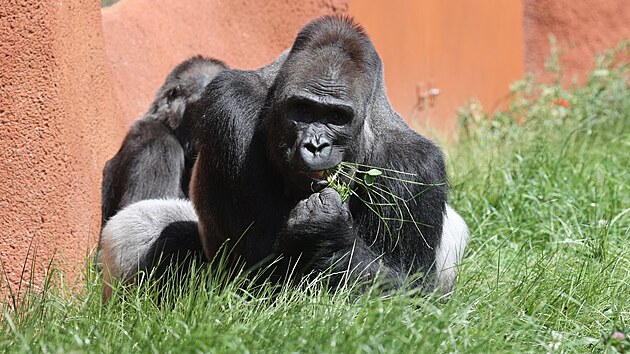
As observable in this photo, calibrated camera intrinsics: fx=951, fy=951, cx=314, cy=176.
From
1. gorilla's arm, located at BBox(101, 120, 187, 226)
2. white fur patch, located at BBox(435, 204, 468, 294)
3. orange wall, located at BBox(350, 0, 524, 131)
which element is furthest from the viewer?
orange wall, located at BBox(350, 0, 524, 131)

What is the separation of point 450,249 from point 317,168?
111 centimetres

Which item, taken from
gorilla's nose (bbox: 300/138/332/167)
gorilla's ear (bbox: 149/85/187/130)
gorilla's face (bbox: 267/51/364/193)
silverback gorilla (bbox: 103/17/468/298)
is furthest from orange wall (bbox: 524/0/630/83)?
gorilla's nose (bbox: 300/138/332/167)

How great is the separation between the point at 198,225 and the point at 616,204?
249 cm

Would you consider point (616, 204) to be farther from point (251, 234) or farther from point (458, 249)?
point (251, 234)

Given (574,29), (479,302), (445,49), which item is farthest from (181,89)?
(574,29)

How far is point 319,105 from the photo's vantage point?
12.1 ft

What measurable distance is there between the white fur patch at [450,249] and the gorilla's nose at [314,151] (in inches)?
32.2

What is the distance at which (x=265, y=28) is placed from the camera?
7.23m

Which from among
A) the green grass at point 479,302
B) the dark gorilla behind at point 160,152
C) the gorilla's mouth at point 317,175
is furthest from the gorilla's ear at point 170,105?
the gorilla's mouth at point 317,175

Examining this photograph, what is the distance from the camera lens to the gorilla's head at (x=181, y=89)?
5.81 m

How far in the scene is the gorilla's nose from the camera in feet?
11.8

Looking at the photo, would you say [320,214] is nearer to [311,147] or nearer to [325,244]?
[325,244]

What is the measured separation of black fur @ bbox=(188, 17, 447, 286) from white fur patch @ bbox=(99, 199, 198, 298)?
39 centimetres

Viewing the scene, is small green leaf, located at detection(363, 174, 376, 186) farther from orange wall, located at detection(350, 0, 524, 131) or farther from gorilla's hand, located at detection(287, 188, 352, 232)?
orange wall, located at detection(350, 0, 524, 131)
